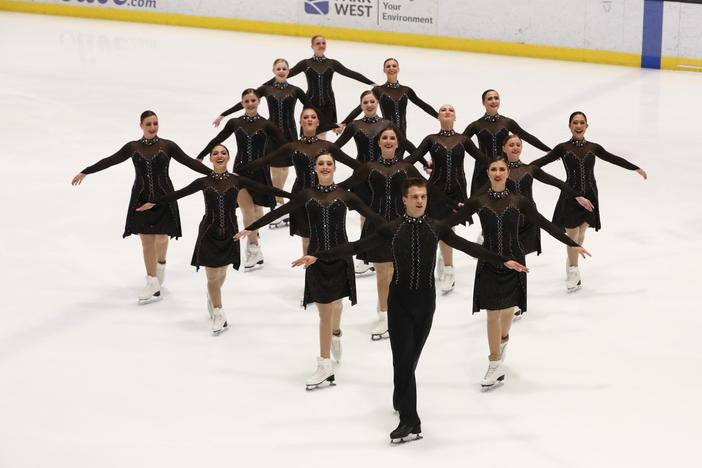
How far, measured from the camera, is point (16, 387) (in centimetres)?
808

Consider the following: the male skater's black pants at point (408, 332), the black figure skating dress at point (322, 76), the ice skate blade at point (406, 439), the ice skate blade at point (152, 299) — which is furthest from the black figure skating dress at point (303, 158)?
the black figure skating dress at point (322, 76)

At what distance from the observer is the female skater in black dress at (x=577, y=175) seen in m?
9.79

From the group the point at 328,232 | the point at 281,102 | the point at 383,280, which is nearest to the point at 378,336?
the point at 383,280

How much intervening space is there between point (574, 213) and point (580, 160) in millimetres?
452

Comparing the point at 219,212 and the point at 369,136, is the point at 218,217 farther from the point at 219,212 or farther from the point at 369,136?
the point at 369,136

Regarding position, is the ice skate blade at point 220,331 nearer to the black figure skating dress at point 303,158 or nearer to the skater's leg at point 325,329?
the black figure skating dress at point 303,158

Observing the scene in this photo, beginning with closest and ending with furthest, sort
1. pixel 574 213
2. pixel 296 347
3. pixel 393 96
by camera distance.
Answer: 1. pixel 296 347
2. pixel 574 213
3. pixel 393 96

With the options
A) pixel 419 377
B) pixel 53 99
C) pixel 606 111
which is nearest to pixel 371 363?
pixel 419 377

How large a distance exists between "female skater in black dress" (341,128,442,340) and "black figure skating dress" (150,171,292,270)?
0.69m

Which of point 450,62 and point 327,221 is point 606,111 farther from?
point 327,221

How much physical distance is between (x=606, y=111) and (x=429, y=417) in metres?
9.72

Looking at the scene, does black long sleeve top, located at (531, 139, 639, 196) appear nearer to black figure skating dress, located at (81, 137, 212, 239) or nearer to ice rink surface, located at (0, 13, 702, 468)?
ice rink surface, located at (0, 13, 702, 468)

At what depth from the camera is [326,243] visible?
810cm

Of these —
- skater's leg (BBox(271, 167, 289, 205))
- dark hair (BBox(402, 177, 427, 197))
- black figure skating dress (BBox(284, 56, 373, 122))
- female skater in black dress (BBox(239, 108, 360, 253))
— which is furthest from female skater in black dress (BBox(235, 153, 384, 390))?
black figure skating dress (BBox(284, 56, 373, 122))
